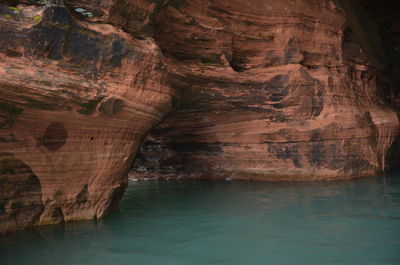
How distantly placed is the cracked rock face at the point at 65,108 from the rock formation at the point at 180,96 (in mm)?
15

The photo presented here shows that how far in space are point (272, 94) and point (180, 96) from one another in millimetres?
2340

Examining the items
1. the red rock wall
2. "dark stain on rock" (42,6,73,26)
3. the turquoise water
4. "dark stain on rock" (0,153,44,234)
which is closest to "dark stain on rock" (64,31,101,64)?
"dark stain on rock" (42,6,73,26)

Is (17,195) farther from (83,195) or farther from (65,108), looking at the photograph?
(65,108)

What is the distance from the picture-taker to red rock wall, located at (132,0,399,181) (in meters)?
7.86

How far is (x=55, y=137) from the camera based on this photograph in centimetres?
477

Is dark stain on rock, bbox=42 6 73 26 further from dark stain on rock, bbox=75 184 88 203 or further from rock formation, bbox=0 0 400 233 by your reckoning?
dark stain on rock, bbox=75 184 88 203

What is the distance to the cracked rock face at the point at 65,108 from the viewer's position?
4250mm

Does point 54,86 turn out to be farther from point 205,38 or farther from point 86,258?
point 205,38

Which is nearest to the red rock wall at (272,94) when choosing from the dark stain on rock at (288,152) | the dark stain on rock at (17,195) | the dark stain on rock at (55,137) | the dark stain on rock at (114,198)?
the dark stain on rock at (288,152)

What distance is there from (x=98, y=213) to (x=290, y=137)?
504 cm

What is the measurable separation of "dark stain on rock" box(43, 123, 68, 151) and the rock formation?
0.5 inches

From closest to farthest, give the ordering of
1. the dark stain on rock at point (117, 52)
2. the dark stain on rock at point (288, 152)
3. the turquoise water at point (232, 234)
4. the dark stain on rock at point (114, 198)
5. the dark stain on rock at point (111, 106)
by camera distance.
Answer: the turquoise water at point (232, 234)
the dark stain on rock at point (111, 106)
the dark stain on rock at point (117, 52)
the dark stain on rock at point (114, 198)
the dark stain on rock at point (288, 152)

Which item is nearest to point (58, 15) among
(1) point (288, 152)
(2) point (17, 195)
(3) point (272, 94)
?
(2) point (17, 195)

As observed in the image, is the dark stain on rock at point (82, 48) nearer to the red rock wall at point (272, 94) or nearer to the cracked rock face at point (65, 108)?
the cracked rock face at point (65, 108)
